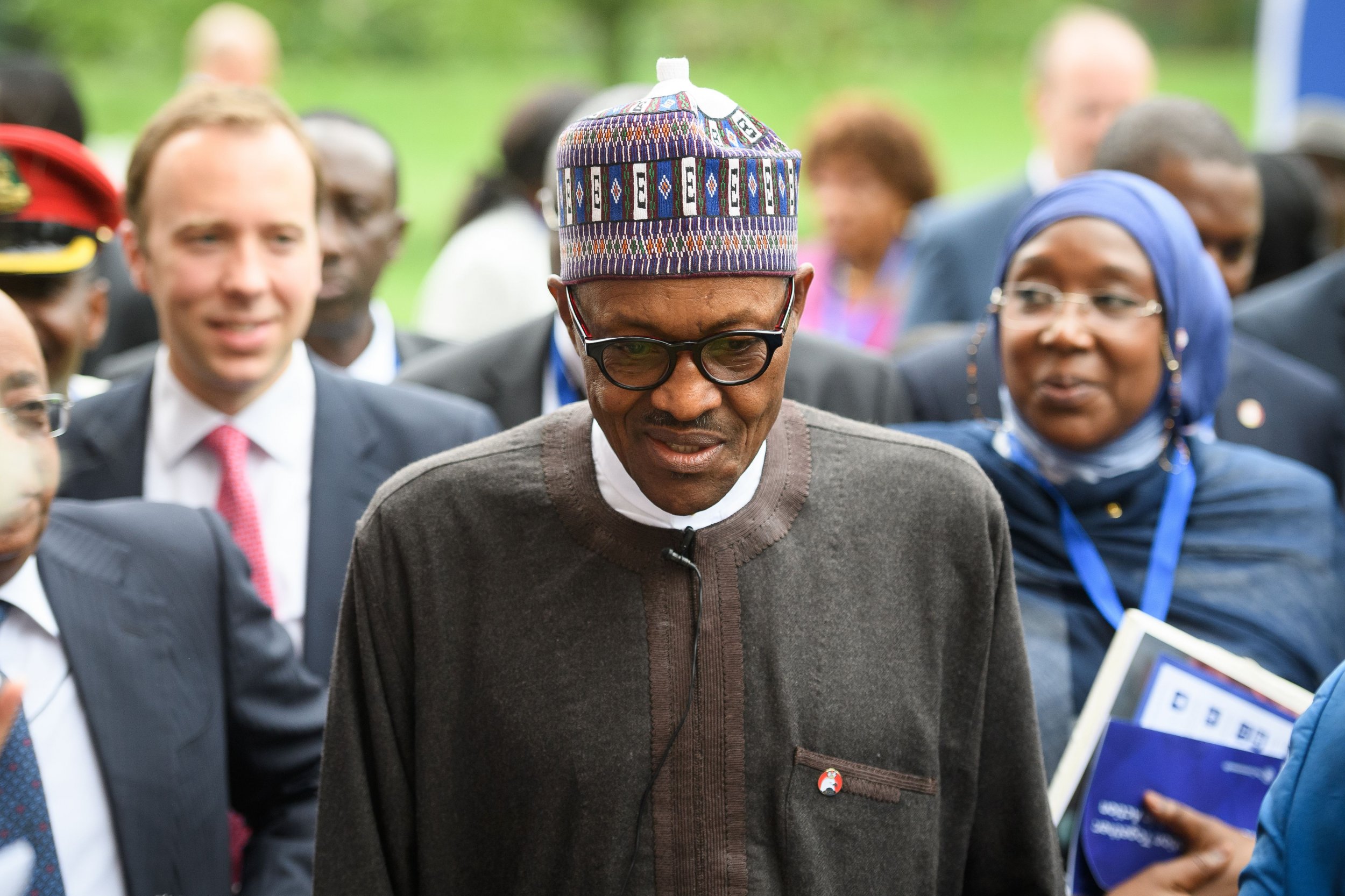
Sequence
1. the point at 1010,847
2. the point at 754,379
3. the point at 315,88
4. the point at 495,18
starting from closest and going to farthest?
the point at 754,379, the point at 1010,847, the point at 495,18, the point at 315,88

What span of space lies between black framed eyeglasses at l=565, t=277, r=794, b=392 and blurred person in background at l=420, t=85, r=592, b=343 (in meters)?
3.33

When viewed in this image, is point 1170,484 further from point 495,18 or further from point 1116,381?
point 495,18

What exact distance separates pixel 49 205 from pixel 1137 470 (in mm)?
2541

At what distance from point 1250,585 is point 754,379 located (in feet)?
5.17

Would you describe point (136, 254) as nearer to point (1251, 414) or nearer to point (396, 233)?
point (396, 233)

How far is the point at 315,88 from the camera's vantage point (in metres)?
17.0

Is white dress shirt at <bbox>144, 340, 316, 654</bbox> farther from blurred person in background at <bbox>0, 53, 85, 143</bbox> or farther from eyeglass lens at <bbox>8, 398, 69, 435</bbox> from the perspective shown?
blurred person in background at <bbox>0, 53, 85, 143</bbox>

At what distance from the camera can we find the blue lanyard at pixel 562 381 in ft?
12.4

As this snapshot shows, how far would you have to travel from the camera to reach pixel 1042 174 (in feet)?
20.7

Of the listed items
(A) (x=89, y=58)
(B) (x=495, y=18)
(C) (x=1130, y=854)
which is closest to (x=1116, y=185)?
(C) (x=1130, y=854)

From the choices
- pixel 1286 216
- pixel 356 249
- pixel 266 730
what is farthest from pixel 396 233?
pixel 1286 216

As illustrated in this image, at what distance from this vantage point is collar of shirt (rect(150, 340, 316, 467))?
129 inches

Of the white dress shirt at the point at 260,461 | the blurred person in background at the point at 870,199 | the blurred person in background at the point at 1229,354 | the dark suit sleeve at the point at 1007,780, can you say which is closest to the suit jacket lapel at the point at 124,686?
the white dress shirt at the point at 260,461

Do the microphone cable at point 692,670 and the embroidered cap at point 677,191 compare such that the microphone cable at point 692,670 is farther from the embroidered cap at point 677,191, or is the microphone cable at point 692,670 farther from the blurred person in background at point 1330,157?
the blurred person in background at point 1330,157
